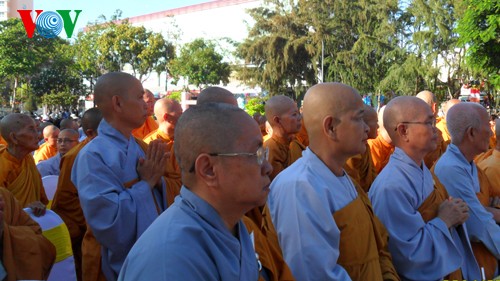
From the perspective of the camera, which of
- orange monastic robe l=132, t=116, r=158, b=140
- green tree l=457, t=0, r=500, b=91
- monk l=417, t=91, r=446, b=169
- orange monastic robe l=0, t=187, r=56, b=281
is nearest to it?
orange monastic robe l=0, t=187, r=56, b=281

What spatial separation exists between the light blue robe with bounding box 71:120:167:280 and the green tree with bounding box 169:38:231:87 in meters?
40.9

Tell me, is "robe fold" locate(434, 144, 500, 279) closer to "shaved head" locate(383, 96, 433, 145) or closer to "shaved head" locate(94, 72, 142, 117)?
"shaved head" locate(383, 96, 433, 145)

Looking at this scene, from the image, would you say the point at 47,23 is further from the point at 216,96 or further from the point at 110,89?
the point at 110,89

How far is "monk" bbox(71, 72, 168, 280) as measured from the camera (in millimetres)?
3131

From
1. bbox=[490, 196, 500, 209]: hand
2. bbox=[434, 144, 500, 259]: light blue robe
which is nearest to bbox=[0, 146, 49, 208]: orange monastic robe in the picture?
bbox=[434, 144, 500, 259]: light blue robe

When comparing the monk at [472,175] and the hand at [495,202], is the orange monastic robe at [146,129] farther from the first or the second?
the hand at [495,202]

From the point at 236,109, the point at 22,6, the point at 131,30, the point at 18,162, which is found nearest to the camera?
the point at 236,109

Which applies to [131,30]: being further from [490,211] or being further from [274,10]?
[490,211]

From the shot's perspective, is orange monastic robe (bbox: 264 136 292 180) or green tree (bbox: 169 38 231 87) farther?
green tree (bbox: 169 38 231 87)

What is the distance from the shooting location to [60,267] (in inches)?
143

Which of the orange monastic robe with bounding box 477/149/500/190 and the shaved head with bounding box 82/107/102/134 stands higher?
the shaved head with bounding box 82/107/102/134

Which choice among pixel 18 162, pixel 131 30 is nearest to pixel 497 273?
pixel 18 162

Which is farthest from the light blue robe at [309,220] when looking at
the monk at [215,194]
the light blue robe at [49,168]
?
the light blue robe at [49,168]

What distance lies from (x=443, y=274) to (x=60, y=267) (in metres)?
2.30
